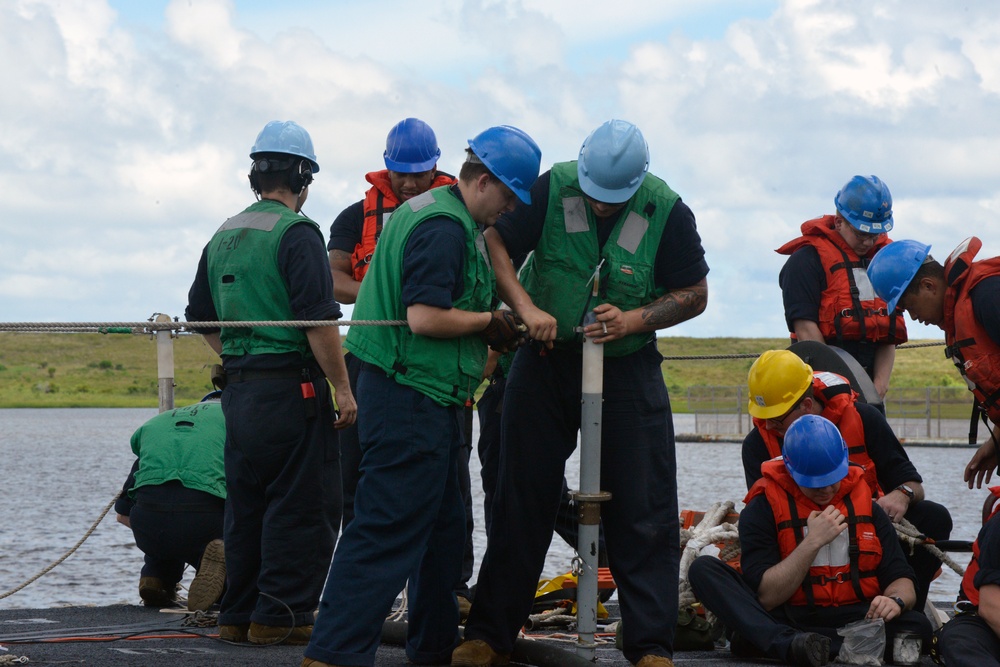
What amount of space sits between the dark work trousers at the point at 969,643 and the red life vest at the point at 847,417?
1.16m

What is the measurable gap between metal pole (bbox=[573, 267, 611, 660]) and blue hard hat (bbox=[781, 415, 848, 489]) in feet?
3.78

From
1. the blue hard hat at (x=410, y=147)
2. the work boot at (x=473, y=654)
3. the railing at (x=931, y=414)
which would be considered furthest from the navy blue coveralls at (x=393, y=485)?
the railing at (x=931, y=414)

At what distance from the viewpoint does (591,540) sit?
4.71 m

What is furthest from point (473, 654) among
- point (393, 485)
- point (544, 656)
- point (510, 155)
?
point (510, 155)

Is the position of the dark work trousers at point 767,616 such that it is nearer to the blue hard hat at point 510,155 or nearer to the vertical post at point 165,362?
the blue hard hat at point 510,155

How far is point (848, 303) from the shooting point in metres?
6.84

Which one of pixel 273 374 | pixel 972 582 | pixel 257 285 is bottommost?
pixel 972 582

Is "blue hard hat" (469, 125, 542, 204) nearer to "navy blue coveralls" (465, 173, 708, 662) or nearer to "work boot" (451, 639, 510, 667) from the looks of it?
"navy blue coveralls" (465, 173, 708, 662)

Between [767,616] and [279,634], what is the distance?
207 centimetres

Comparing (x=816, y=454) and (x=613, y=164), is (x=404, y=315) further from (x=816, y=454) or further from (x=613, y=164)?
(x=816, y=454)

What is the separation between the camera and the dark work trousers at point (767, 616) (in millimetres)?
5281

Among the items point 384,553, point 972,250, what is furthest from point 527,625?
point 972,250

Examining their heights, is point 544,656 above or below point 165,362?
below

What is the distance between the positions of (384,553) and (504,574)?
662 millimetres
